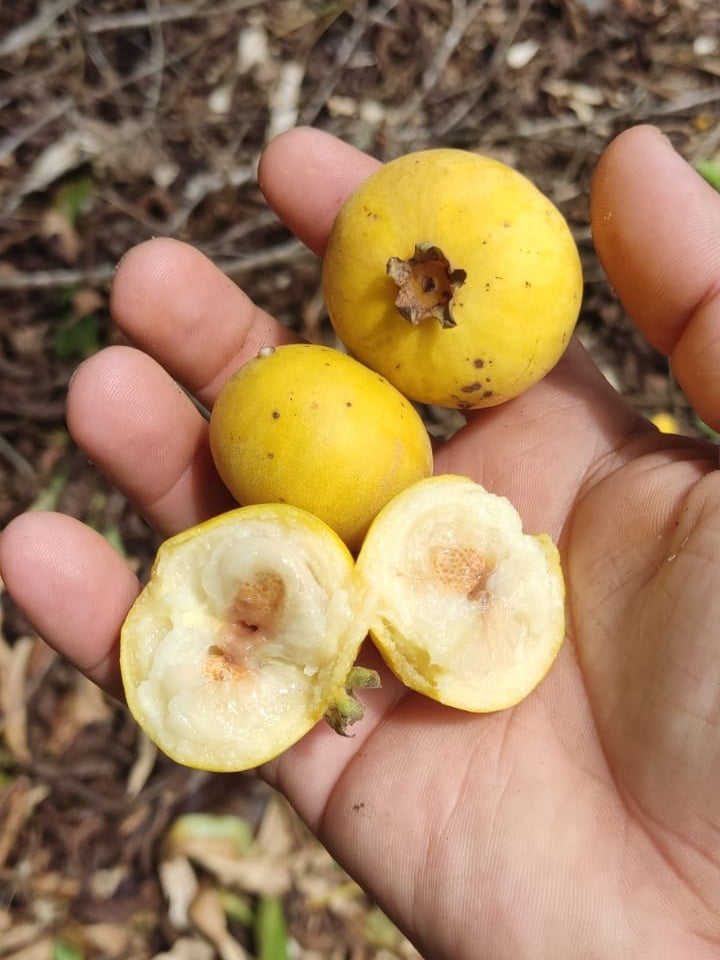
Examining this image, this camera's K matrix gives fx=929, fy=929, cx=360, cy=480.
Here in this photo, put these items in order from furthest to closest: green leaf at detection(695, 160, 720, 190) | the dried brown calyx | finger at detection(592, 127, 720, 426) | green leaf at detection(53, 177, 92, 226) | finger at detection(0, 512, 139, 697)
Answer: green leaf at detection(53, 177, 92, 226), green leaf at detection(695, 160, 720, 190), finger at detection(0, 512, 139, 697), finger at detection(592, 127, 720, 426), the dried brown calyx

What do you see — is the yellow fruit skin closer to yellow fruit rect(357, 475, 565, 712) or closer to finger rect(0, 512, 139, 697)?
yellow fruit rect(357, 475, 565, 712)

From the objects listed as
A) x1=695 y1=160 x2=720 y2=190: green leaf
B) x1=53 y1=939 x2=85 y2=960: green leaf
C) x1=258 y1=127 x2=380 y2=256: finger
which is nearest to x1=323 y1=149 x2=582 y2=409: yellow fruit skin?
x1=258 y1=127 x2=380 y2=256: finger

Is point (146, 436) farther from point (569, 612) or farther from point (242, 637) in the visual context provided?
point (569, 612)

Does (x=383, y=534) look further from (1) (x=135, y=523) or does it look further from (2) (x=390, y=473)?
(1) (x=135, y=523)

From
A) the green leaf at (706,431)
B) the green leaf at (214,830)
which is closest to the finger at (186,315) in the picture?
the green leaf at (214,830)

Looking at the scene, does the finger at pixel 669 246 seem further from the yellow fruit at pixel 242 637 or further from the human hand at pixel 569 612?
the yellow fruit at pixel 242 637

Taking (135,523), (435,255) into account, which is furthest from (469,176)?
(135,523)
